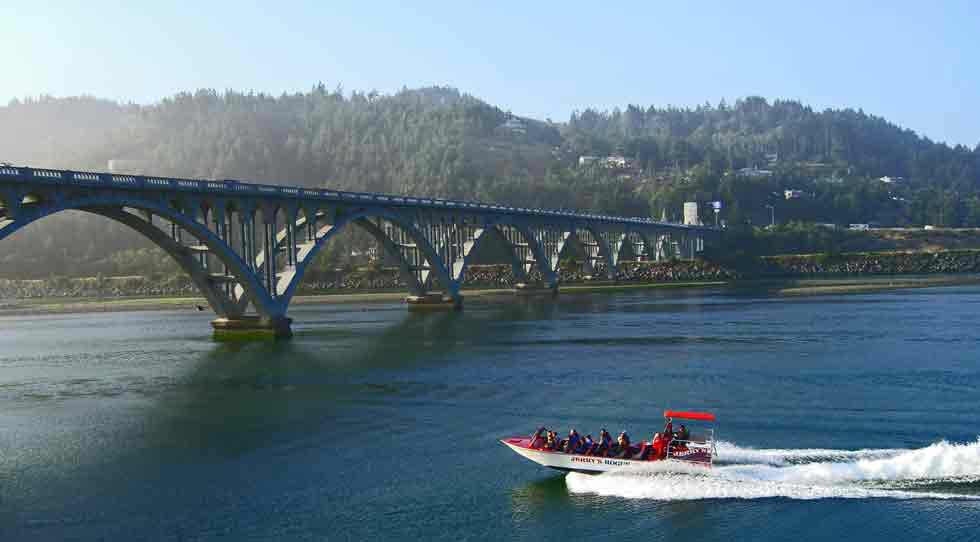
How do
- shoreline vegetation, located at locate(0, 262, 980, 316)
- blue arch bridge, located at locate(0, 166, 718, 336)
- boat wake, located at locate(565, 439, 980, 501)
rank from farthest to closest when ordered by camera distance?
shoreline vegetation, located at locate(0, 262, 980, 316)
blue arch bridge, located at locate(0, 166, 718, 336)
boat wake, located at locate(565, 439, 980, 501)

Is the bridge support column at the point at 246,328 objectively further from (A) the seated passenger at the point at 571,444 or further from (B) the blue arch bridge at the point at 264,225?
(A) the seated passenger at the point at 571,444

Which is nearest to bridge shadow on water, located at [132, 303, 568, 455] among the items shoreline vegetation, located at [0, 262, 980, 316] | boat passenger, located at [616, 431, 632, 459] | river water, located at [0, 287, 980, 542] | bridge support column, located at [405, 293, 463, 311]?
river water, located at [0, 287, 980, 542]

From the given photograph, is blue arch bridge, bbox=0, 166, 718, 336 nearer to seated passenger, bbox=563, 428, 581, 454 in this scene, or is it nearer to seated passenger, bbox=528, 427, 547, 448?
seated passenger, bbox=528, 427, 547, 448

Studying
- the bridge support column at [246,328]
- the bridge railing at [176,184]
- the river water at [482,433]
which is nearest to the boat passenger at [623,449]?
the river water at [482,433]

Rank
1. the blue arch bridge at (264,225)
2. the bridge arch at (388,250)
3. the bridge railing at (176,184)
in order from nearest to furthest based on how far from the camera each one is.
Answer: the bridge railing at (176,184)
the blue arch bridge at (264,225)
the bridge arch at (388,250)

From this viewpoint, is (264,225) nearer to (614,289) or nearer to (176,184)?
(176,184)

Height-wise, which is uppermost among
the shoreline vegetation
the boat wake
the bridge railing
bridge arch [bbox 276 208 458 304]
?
the bridge railing

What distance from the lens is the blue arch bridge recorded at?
191 feet

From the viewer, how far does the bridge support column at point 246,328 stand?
254 ft

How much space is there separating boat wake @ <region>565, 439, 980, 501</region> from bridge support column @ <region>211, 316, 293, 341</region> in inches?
1818

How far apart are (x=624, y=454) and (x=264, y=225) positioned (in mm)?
48573

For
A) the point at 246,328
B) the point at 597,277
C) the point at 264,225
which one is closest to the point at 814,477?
the point at 246,328

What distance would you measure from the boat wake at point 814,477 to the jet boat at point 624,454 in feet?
0.82

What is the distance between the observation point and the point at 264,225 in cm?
7788
